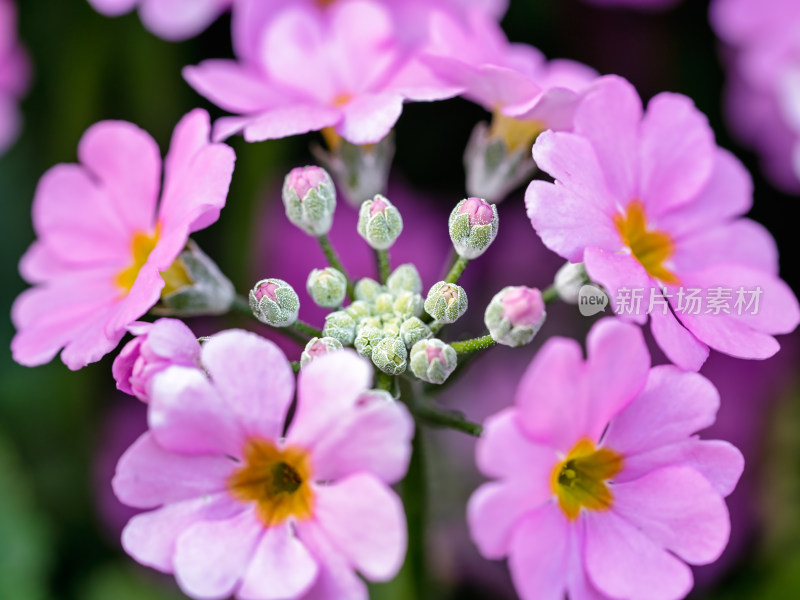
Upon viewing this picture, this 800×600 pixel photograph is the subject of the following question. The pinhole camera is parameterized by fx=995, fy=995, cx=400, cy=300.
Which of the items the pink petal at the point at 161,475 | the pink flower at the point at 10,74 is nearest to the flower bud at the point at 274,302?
the pink petal at the point at 161,475

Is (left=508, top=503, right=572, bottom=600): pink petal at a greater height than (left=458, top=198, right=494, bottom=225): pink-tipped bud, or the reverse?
(left=458, top=198, right=494, bottom=225): pink-tipped bud

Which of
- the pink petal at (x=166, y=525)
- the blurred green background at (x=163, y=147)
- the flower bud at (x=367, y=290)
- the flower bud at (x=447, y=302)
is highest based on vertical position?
the flower bud at (x=447, y=302)

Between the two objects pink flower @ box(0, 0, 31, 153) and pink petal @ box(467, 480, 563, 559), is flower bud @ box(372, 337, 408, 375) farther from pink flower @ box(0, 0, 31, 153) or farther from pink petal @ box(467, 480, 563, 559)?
pink flower @ box(0, 0, 31, 153)

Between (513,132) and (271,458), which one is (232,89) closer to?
(513,132)

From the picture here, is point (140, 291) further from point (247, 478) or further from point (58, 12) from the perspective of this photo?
point (58, 12)

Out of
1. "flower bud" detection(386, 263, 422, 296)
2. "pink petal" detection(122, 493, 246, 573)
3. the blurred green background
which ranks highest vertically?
"flower bud" detection(386, 263, 422, 296)

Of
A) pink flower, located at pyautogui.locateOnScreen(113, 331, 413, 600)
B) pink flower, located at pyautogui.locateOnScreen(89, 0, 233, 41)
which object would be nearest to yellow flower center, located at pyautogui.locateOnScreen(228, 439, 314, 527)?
pink flower, located at pyautogui.locateOnScreen(113, 331, 413, 600)

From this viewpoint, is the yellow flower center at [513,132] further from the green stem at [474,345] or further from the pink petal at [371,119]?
the green stem at [474,345]
